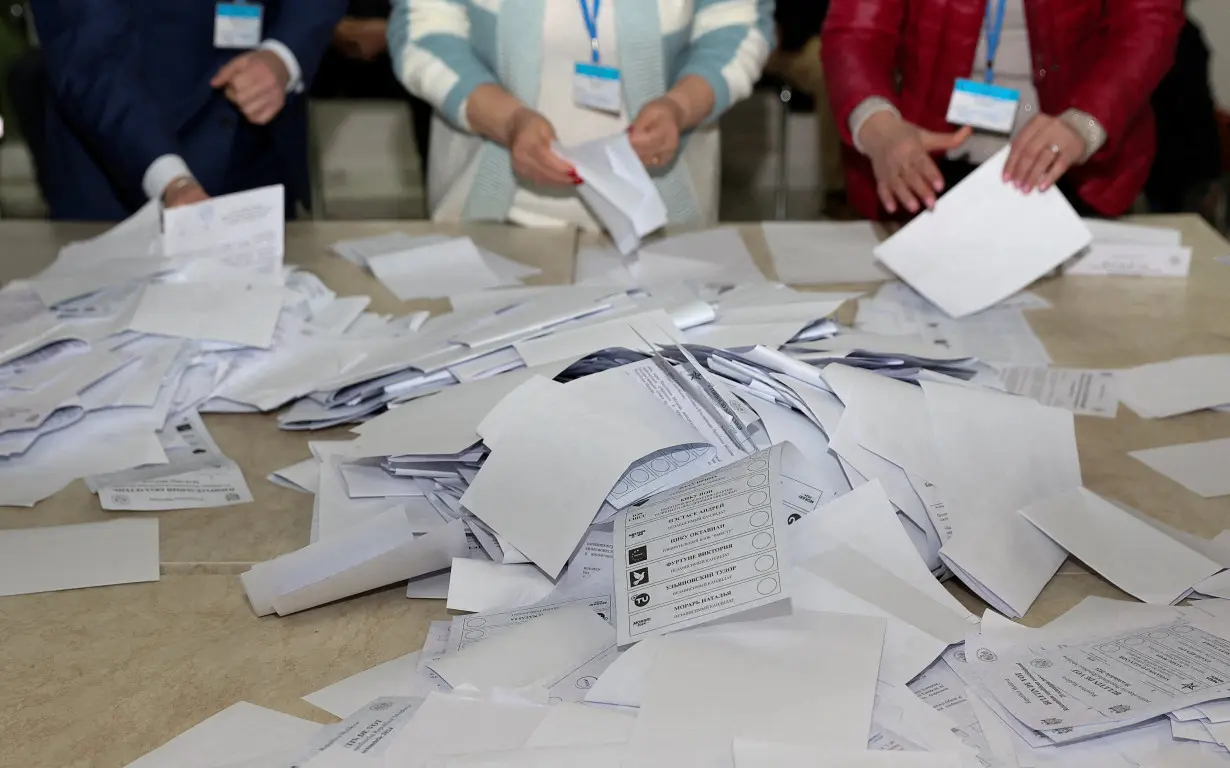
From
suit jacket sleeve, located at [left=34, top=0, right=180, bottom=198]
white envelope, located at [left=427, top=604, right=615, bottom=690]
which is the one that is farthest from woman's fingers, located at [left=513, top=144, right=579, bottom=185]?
white envelope, located at [left=427, top=604, right=615, bottom=690]

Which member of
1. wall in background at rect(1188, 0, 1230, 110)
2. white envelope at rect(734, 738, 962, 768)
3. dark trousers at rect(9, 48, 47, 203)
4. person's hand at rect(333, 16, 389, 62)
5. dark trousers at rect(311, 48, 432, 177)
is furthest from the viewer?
wall in background at rect(1188, 0, 1230, 110)

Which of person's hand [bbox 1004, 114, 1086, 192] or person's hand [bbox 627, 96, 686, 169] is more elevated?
person's hand [bbox 1004, 114, 1086, 192]

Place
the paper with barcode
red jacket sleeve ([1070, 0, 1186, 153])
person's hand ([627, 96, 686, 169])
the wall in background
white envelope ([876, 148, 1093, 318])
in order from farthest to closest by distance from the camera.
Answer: the wall in background
person's hand ([627, 96, 686, 169])
red jacket sleeve ([1070, 0, 1186, 153])
white envelope ([876, 148, 1093, 318])
the paper with barcode

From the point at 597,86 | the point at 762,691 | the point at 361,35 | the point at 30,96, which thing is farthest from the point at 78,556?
the point at 361,35

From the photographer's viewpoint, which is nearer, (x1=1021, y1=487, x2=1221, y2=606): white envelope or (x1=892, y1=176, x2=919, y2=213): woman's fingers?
→ (x1=1021, y1=487, x2=1221, y2=606): white envelope

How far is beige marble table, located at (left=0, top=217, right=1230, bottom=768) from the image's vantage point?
0.88m

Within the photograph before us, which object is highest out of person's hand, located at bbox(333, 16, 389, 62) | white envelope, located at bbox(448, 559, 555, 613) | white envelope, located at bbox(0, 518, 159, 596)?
person's hand, located at bbox(333, 16, 389, 62)

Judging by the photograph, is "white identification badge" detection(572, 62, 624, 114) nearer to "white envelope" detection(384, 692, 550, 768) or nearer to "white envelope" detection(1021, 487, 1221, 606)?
"white envelope" detection(1021, 487, 1221, 606)

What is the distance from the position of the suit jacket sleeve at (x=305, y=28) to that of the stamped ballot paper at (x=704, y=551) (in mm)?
1470

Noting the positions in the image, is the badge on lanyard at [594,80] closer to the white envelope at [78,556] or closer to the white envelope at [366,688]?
the white envelope at [78,556]

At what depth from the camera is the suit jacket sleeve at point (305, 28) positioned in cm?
215

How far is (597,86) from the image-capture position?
1990 millimetres

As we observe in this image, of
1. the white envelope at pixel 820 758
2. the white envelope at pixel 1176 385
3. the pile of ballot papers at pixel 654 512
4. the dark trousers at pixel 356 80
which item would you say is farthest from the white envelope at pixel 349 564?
the dark trousers at pixel 356 80

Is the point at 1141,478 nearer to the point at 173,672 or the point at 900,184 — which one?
the point at 900,184
